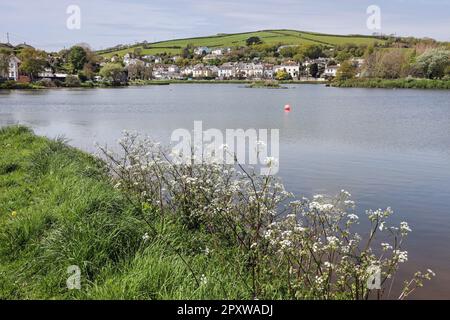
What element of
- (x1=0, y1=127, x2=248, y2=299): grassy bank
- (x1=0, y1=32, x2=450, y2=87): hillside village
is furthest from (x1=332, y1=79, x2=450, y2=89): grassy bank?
(x1=0, y1=127, x2=248, y2=299): grassy bank

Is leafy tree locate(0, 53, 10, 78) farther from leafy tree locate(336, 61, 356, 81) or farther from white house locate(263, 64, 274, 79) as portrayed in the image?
white house locate(263, 64, 274, 79)

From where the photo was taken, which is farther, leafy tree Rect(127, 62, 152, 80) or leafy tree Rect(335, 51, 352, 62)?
leafy tree Rect(335, 51, 352, 62)

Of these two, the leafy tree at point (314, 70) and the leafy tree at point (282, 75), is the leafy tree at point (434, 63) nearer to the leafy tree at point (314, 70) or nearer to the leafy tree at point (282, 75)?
the leafy tree at point (314, 70)

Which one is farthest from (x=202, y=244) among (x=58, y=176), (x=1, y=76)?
(x=1, y=76)

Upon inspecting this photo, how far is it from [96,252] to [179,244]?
1.49m

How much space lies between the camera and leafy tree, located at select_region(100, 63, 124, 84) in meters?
142

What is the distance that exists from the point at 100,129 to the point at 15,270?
1013 inches

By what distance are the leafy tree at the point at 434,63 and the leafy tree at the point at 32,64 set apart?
102 metres

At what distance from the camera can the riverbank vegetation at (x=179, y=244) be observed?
5.85 metres

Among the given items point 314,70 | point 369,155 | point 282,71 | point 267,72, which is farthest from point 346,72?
point 369,155

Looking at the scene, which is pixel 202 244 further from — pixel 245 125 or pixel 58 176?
pixel 245 125

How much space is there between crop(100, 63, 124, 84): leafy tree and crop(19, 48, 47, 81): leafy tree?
17310 mm

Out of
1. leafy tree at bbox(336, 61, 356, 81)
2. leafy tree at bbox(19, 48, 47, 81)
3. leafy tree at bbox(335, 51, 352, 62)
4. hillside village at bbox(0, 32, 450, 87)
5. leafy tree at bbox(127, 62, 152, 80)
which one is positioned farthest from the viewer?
leafy tree at bbox(335, 51, 352, 62)

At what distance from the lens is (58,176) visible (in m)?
11.2
